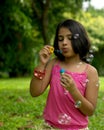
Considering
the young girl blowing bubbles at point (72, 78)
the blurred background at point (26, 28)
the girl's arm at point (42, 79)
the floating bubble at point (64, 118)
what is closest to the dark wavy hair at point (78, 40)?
the young girl blowing bubbles at point (72, 78)

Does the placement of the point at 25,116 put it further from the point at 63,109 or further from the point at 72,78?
the point at 72,78

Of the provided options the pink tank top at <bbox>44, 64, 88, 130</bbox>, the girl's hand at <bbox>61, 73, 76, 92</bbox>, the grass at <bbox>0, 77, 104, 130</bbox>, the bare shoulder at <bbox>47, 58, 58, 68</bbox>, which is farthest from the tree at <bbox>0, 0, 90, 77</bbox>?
the girl's hand at <bbox>61, 73, 76, 92</bbox>

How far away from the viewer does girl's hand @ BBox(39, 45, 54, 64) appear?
349 cm

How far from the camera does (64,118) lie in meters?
3.50

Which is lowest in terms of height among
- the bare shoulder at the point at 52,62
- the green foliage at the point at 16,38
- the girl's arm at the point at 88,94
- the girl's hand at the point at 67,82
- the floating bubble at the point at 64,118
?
the green foliage at the point at 16,38

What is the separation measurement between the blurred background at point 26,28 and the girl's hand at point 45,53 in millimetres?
18481

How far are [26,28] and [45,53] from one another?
20.1 meters

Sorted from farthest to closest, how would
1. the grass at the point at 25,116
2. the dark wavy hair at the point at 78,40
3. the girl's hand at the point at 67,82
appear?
the grass at the point at 25,116
the dark wavy hair at the point at 78,40
the girl's hand at the point at 67,82

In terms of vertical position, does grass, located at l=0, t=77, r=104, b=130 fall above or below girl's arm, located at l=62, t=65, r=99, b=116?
below

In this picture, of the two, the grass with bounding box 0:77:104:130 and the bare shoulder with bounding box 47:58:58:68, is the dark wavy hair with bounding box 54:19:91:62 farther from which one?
the grass with bounding box 0:77:104:130

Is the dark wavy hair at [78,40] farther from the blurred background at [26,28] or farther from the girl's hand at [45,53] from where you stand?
the blurred background at [26,28]

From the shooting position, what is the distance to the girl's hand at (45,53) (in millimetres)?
3494

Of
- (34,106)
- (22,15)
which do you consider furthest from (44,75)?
(22,15)

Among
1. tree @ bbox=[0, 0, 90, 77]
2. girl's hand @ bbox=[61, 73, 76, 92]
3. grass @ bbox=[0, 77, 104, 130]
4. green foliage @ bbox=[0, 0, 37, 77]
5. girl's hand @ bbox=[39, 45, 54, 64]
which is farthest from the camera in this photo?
tree @ bbox=[0, 0, 90, 77]
